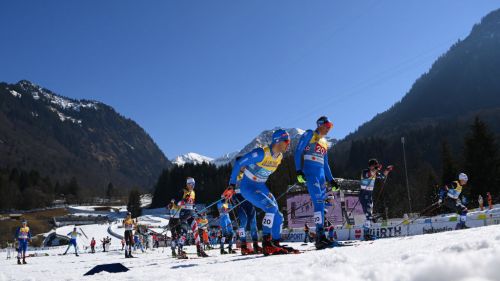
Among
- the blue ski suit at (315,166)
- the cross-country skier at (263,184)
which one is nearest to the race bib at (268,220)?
the cross-country skier at (263,184)

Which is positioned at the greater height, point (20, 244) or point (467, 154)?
point (467, 154)

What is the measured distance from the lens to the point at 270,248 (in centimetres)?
754

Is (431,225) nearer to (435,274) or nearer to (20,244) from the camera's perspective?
(435,274)

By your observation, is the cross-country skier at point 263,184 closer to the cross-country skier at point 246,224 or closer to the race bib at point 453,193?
the cross-country skier at point 246,224

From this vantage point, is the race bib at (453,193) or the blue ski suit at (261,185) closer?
the blue ski suit at (261,185)

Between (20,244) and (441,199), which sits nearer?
(441,199)

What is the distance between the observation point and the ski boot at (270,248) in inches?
296

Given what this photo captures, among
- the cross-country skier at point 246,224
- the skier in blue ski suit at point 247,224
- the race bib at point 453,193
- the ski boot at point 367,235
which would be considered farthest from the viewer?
the race bib at point 453,193

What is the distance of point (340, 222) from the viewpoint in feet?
131

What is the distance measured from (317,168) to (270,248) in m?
1.96

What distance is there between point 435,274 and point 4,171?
185706 mm

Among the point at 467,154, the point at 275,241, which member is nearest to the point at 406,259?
the point at 275,241

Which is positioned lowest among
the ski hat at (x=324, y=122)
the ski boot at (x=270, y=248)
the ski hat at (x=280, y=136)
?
the ski boot at (x=270, y=248)

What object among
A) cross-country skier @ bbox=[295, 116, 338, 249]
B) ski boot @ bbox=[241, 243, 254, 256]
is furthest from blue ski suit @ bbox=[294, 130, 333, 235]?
ski boot @ bbox=[241, 243, 254, 256]
